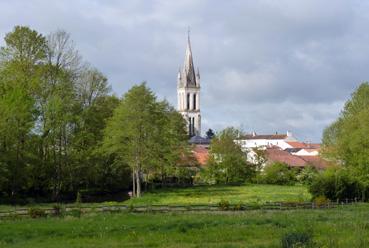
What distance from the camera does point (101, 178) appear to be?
70.8m

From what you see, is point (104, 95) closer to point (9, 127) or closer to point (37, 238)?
point (9, 127)

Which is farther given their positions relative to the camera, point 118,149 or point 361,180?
point 118,149

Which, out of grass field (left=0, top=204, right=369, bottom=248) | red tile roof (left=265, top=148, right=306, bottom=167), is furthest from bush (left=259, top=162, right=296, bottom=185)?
grass field (left=0, top=204, right=369, bottom=248)

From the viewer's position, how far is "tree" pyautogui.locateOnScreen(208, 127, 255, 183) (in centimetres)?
9538

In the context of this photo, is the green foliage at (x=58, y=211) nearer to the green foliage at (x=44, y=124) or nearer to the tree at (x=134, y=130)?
the green foliage at (x=44, y=124)

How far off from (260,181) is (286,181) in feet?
14.2

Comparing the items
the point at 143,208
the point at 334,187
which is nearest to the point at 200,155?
the point at 334,187

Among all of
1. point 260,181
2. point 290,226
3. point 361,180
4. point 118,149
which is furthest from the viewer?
point 260,181

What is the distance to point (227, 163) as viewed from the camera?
313 feet

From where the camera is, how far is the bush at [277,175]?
9800 centimetres

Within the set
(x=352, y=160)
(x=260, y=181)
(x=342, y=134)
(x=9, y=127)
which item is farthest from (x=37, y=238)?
(x=260, y=181)

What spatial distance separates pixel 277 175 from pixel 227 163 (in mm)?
8870

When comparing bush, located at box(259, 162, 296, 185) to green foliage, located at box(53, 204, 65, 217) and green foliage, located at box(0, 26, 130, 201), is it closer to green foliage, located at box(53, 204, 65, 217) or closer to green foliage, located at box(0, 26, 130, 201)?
green foliage, located at box(0, 26, 130, 201)

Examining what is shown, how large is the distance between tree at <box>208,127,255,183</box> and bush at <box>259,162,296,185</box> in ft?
8.42
